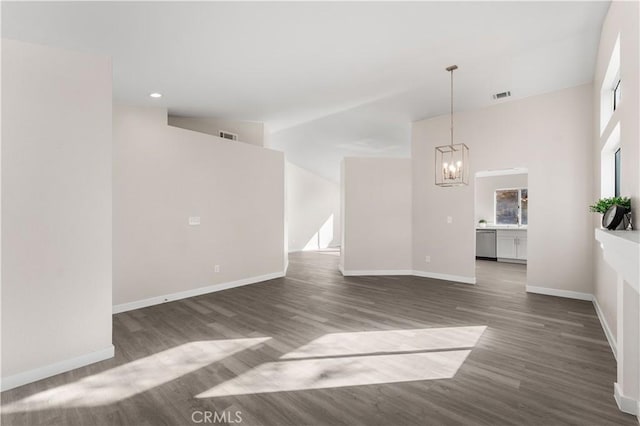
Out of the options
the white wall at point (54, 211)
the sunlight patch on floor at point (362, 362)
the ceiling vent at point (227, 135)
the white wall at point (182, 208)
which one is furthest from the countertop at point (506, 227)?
the white wall at point (54, 211)

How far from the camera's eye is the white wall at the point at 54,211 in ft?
7.82

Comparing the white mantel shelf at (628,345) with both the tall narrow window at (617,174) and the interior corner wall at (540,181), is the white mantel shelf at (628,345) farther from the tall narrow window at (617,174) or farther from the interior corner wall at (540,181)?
the interior corner wall at (540,181)

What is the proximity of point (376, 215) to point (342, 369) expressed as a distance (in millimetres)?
4409

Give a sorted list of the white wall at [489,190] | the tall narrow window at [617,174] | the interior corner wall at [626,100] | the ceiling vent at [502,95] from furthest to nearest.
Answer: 1. the white wall at [489,190]
2. the ceiling vent at [502,95]
3. the tall narrow window at [617,174]
4. the interior corner wall at [626,100]

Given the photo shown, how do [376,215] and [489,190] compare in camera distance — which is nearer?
[376,215]

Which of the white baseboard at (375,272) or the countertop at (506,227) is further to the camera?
the countertop at (506,227)

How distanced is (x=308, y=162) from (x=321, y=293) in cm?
664

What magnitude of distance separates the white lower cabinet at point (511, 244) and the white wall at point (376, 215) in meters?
3.40

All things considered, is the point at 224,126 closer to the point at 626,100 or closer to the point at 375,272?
the point at 375,272

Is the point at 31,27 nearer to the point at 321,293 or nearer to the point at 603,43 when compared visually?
the point at 321,293

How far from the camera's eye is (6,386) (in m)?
Answer: 2.34

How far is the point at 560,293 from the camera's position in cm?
490

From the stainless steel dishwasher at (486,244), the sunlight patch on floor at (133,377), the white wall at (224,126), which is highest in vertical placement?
the white wall at (224,126)

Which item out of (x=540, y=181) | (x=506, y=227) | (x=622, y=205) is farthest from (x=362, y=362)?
(x=506, y=227)
